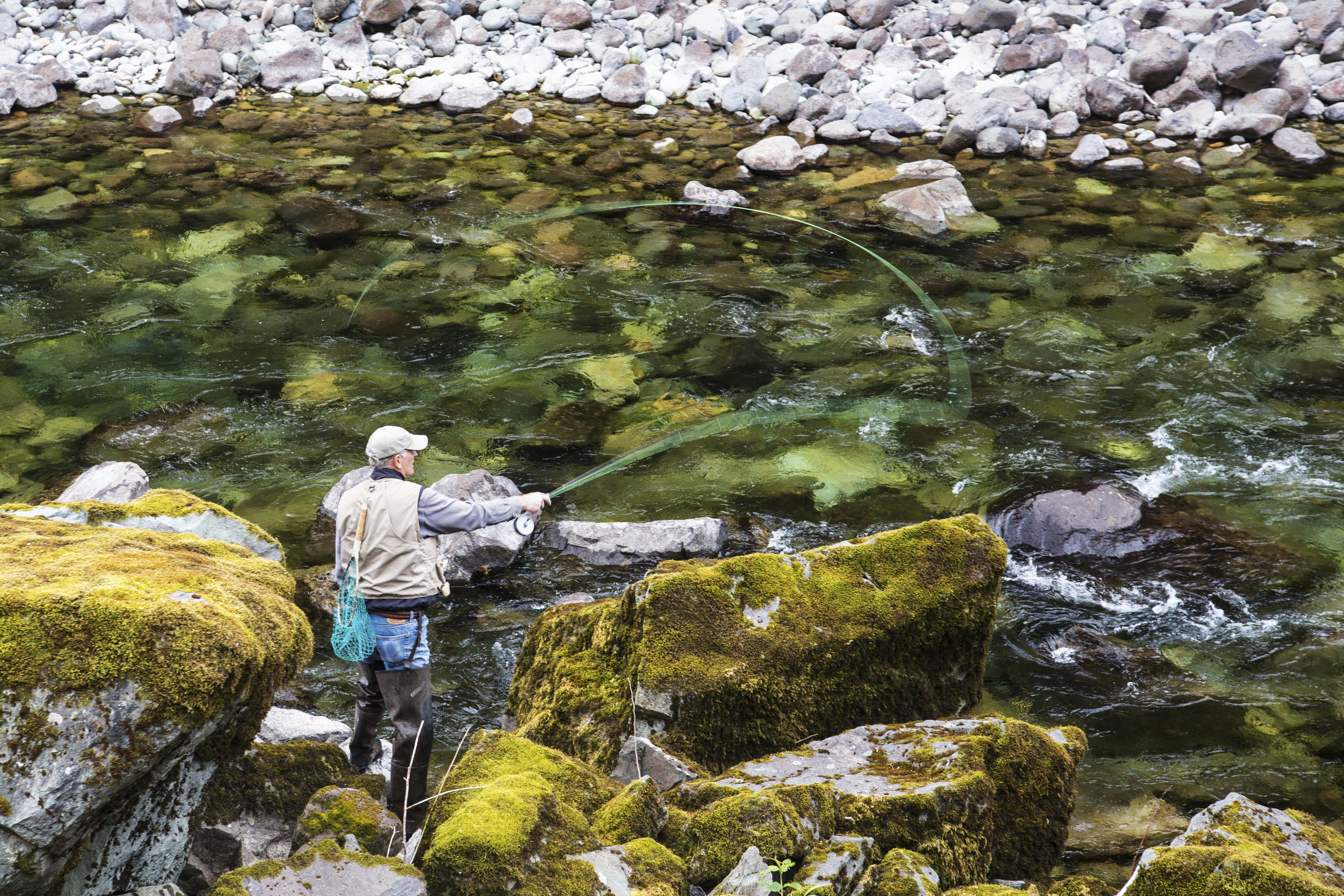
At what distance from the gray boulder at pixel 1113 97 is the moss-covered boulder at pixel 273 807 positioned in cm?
1509

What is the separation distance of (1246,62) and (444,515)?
15.3 meters

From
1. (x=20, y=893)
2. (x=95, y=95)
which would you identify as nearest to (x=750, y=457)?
(x=20, y=893)

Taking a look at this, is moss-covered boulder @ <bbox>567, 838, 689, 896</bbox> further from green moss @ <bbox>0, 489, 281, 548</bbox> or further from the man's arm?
green moss @ <bbox>0, 489, 281, 548</bbox>

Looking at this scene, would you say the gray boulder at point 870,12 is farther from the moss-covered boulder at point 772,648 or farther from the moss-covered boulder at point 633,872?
the moss-covered boulder at point 633,872

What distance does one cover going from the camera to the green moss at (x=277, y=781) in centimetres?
368

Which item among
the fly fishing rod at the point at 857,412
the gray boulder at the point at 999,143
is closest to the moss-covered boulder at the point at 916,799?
the fly fishing rod at the point at 857,412

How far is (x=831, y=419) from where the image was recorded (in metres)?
8.38

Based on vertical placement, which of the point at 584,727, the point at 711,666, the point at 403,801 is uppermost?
the point at 711,666

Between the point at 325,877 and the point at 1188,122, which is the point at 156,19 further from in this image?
the point at 325,877

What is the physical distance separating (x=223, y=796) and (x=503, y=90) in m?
15.9

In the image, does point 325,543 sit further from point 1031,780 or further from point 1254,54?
point 1254,54

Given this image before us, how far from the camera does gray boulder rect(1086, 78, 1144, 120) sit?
50.1ft

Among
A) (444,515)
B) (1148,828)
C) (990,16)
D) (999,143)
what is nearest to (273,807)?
(444,515)

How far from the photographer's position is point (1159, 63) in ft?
50.0
